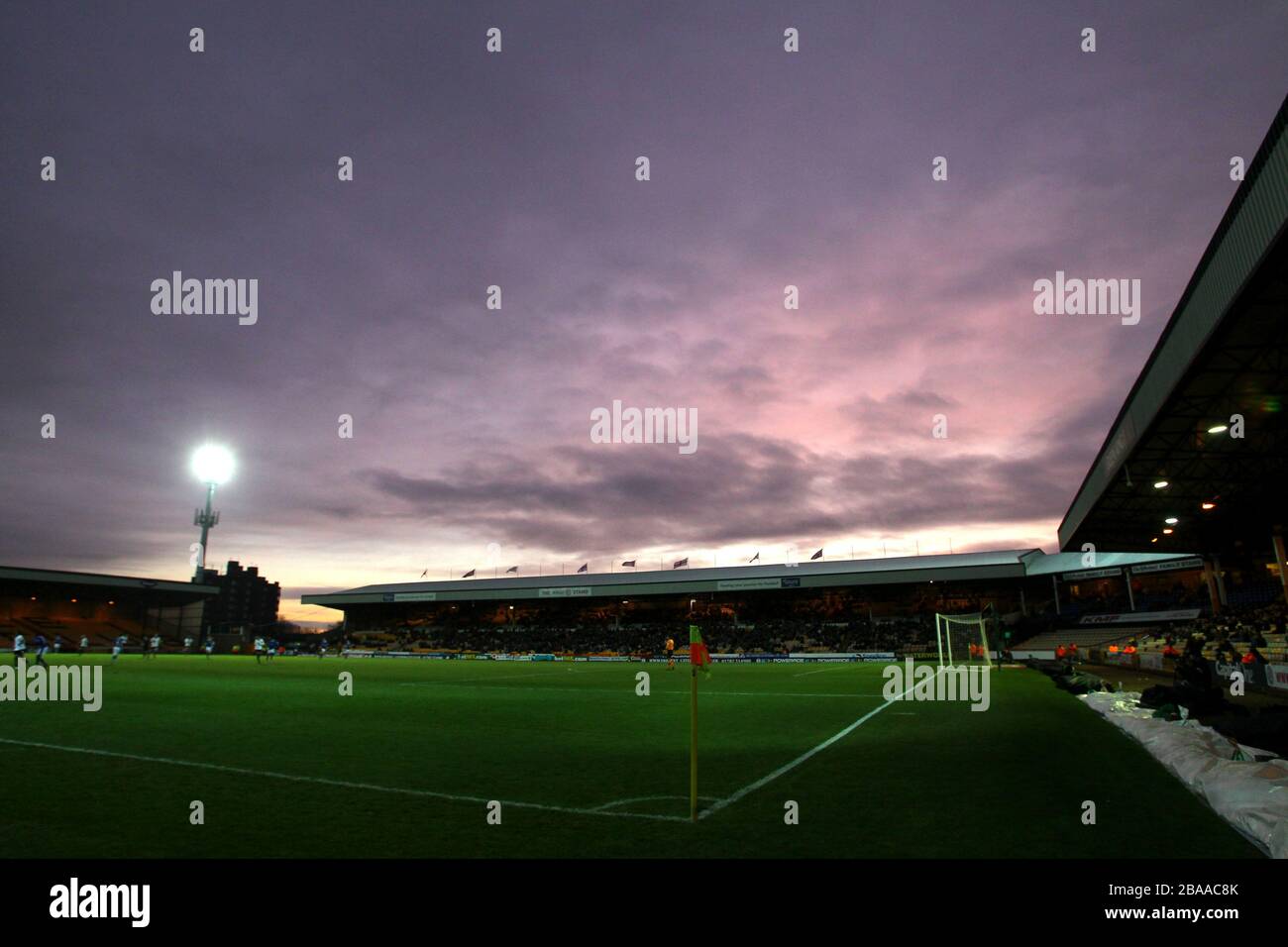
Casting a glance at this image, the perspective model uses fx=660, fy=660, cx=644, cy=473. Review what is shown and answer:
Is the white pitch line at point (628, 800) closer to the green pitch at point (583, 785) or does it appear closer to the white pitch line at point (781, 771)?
the green pitch at point (583, 785)

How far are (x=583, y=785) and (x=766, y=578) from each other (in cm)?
6103

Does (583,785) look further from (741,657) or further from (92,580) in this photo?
(92,580)

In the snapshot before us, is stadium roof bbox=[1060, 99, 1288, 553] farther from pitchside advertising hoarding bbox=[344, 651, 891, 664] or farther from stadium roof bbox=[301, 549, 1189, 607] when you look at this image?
stadium roof bbox=[301, 549, 1189, 607]

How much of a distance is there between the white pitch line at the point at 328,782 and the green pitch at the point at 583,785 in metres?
0.06

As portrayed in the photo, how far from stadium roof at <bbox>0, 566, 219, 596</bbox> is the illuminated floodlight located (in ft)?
57.7

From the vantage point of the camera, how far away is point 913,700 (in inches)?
802

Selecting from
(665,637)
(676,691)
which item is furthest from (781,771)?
(665,637)

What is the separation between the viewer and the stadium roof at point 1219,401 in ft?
37.5

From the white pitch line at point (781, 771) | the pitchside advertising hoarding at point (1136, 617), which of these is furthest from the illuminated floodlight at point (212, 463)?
the pitchside advertising hoarding at point (1136, 617)

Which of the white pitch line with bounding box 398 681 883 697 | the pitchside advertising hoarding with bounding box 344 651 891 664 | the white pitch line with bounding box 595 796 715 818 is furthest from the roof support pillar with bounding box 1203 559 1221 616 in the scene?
the white pitch line with bounding box 595 796 715 818

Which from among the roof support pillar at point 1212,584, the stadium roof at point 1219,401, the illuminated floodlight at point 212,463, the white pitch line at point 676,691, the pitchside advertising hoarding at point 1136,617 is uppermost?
the illuminated floodlight at point 212,463

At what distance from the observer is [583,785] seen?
8.89 meters

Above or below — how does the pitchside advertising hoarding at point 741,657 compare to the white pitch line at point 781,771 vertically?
below
